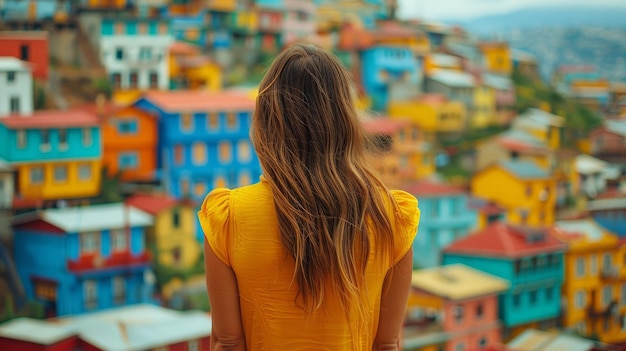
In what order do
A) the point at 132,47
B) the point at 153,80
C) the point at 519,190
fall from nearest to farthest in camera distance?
the point at 132,47, the point at 153,80, the point at 519,190

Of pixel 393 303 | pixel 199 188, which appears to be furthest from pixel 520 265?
pixel 393 303

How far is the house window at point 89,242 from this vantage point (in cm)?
739

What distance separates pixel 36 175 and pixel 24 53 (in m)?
1.20

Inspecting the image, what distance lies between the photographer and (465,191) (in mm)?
12375

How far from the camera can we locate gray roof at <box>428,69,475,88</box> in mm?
15586

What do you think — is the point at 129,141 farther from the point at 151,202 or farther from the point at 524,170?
the point at 524,170

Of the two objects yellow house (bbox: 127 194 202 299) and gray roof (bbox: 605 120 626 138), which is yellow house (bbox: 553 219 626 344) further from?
gray roof (bbox: 605 120 626 138)

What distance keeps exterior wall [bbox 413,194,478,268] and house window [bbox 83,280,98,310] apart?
4.25m

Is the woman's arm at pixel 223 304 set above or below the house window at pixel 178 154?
above

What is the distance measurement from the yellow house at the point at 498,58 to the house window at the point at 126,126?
38.5 ft

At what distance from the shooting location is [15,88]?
27.0 feet

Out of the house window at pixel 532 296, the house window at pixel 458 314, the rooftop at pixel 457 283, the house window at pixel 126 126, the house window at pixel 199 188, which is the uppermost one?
the house window at pixel 126 126

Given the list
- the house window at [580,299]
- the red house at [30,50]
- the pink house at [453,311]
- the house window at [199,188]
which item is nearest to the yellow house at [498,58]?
the house window at [580,299]

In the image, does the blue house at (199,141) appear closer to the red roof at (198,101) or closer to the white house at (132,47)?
the red roof at (198,101)
